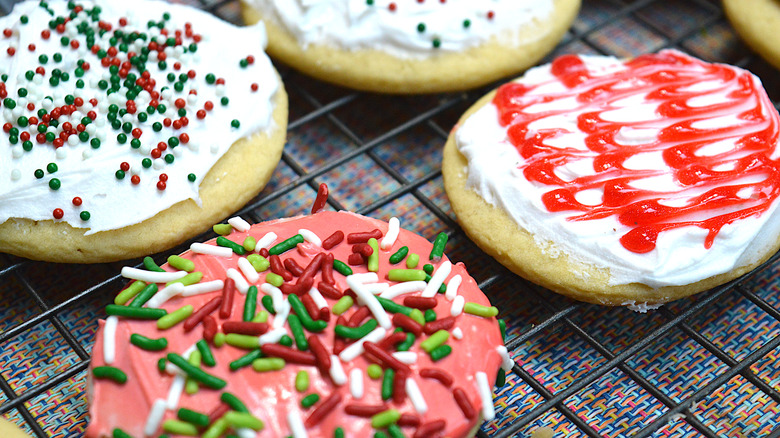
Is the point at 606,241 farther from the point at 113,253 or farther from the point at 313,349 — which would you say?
the point at 113,253

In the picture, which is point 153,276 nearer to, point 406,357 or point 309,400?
point 309,400

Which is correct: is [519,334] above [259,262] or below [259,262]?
below

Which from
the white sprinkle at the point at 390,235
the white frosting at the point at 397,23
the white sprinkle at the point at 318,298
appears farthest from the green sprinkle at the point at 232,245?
the white frosting at the point at 397,23

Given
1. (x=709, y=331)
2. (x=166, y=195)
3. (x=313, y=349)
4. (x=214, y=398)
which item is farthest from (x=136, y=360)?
(x=709, y=331)

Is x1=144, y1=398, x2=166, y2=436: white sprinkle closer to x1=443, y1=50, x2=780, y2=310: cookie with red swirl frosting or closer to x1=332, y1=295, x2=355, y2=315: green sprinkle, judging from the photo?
x1=332, y1=295, x2=355, y2=315: green sprinkle

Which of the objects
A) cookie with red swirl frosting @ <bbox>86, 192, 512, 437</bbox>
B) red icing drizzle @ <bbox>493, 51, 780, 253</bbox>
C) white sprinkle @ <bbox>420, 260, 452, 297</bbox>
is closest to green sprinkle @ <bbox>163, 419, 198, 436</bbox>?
cookie with red swirl frosting @ <bbox>86, 192, 512, 437</bbox>

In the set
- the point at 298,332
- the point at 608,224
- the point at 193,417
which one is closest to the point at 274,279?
the point at 298,332

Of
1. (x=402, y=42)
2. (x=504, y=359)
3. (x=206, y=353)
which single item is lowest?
(x=504, y=359)
